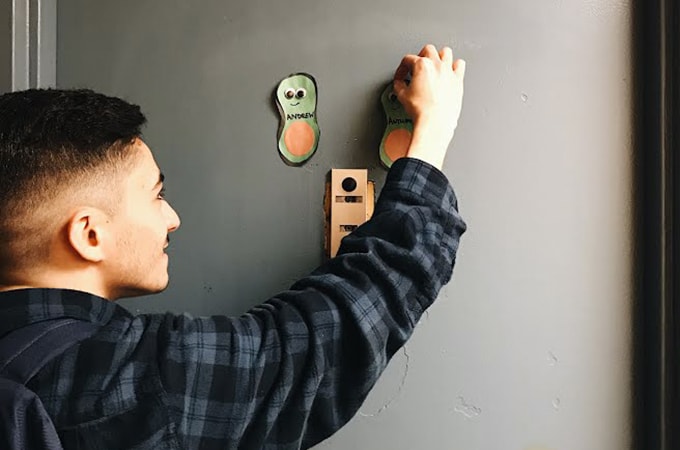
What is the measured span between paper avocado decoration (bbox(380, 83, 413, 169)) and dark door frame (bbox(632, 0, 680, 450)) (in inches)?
11.3

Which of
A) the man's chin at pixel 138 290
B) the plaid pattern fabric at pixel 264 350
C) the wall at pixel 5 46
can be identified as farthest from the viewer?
the wall at pixel 5 46

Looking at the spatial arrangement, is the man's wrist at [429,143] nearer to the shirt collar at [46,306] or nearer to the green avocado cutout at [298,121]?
the green avocado cutout at [298,121]

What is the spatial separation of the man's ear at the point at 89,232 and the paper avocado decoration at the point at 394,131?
0.33 meters

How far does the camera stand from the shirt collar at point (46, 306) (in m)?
0.55

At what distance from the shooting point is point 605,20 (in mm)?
836

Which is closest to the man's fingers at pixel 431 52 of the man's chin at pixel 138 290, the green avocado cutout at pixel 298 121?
the green avocado cutout at pixel 298 121

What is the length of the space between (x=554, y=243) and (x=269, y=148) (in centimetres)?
36

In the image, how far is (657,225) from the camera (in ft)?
2.66

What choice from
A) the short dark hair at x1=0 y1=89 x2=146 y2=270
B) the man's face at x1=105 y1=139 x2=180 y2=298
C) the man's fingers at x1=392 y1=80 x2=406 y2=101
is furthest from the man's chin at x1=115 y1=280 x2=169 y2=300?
the man's fingers at x1=392 y1=80 x2=406 y2=101

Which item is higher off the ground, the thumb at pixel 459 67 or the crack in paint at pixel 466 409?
the thumb at pixel 459 67

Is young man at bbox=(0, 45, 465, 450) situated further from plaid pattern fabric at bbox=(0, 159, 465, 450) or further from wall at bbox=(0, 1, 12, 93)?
wall at bbox=(0, 1, 12, 93)

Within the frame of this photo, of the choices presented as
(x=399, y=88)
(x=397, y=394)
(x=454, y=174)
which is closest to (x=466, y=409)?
(x=397, y=394)

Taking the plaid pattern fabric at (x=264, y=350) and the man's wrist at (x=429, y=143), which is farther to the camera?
the man's wrist at (x=429, y=143)

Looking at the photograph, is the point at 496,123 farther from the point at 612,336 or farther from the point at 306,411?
the point at 306,411
